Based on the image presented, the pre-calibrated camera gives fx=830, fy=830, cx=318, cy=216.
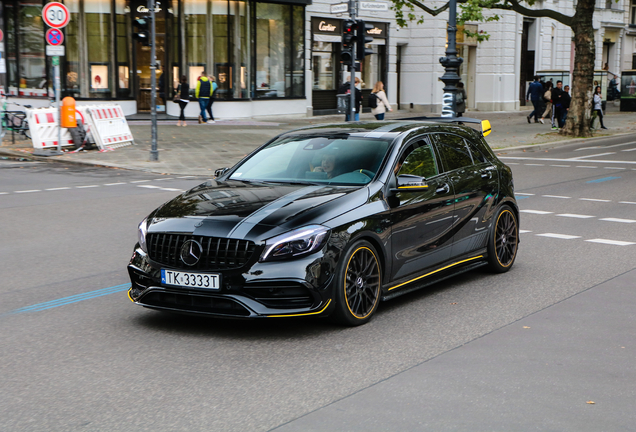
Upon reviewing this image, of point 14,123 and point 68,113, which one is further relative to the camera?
point 14,123

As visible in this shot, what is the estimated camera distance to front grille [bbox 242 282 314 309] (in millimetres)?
5461

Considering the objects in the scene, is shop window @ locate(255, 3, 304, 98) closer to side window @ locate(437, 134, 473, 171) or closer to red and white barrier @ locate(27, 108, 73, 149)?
red and white barrier @ locate(27, 108, 73, 149)

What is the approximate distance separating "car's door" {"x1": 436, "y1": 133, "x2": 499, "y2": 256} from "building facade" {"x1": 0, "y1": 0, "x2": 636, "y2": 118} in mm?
21730

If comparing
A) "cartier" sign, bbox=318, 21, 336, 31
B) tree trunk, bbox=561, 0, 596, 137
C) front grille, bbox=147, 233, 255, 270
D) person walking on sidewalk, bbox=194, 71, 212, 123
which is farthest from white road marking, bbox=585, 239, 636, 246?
"cartier" sign, bbox=318, 21, 336, 31

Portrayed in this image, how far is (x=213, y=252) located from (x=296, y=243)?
0.55m

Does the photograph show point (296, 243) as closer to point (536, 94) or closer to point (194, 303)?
point (194, 303)

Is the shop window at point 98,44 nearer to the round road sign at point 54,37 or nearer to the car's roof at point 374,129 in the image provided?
the round road sign at point 54,37

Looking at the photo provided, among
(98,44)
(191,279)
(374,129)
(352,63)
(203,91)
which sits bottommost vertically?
(191,279)

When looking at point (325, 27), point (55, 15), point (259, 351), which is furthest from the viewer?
point (325, 27)

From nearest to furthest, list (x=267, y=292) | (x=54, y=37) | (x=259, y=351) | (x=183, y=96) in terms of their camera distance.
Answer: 1. (x=259, y=351)
2. (x=267, y=292)
3. (x=54, y=37)
4. (x=183, y=96)

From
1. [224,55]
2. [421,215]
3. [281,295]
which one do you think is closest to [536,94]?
[224,55]

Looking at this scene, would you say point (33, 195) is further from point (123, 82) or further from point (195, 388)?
point (123, 82)

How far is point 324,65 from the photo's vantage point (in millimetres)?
36188

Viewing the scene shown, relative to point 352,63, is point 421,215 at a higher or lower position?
lower
